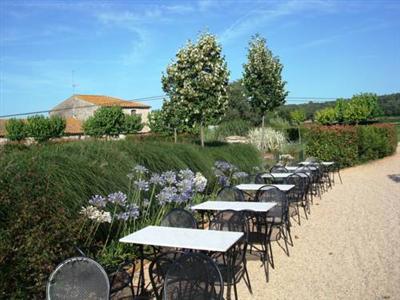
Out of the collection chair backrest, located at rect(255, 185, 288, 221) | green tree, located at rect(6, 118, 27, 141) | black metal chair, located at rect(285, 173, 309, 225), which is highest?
green tree, located at rect(6, 118, 27, 141)

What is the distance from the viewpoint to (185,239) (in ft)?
10.8

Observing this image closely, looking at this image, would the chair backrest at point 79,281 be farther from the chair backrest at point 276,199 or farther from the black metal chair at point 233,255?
the chair backrest at point 276,199

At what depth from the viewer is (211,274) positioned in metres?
2.63

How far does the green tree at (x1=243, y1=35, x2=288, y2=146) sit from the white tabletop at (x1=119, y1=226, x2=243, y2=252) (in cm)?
1195

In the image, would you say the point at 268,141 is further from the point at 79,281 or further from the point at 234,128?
the point at 79,281

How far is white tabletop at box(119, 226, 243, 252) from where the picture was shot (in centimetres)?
309

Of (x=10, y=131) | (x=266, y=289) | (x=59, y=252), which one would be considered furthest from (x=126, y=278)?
(x=10, y=131)

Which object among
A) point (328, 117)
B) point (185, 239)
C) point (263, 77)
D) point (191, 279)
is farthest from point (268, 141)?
point (328, 117)

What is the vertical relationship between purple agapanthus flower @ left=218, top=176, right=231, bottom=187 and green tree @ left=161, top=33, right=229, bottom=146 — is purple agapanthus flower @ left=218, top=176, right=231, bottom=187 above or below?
below

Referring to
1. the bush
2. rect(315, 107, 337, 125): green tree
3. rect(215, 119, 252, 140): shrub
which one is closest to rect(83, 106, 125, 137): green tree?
the bush

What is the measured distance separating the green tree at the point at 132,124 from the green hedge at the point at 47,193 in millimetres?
35200

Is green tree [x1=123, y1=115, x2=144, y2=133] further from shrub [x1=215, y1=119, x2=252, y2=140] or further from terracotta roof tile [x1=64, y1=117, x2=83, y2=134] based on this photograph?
shrub [x1=215, y1=119, x2=252, y2=140]

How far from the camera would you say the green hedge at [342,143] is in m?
14.2

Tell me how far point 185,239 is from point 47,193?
152 centimetres
